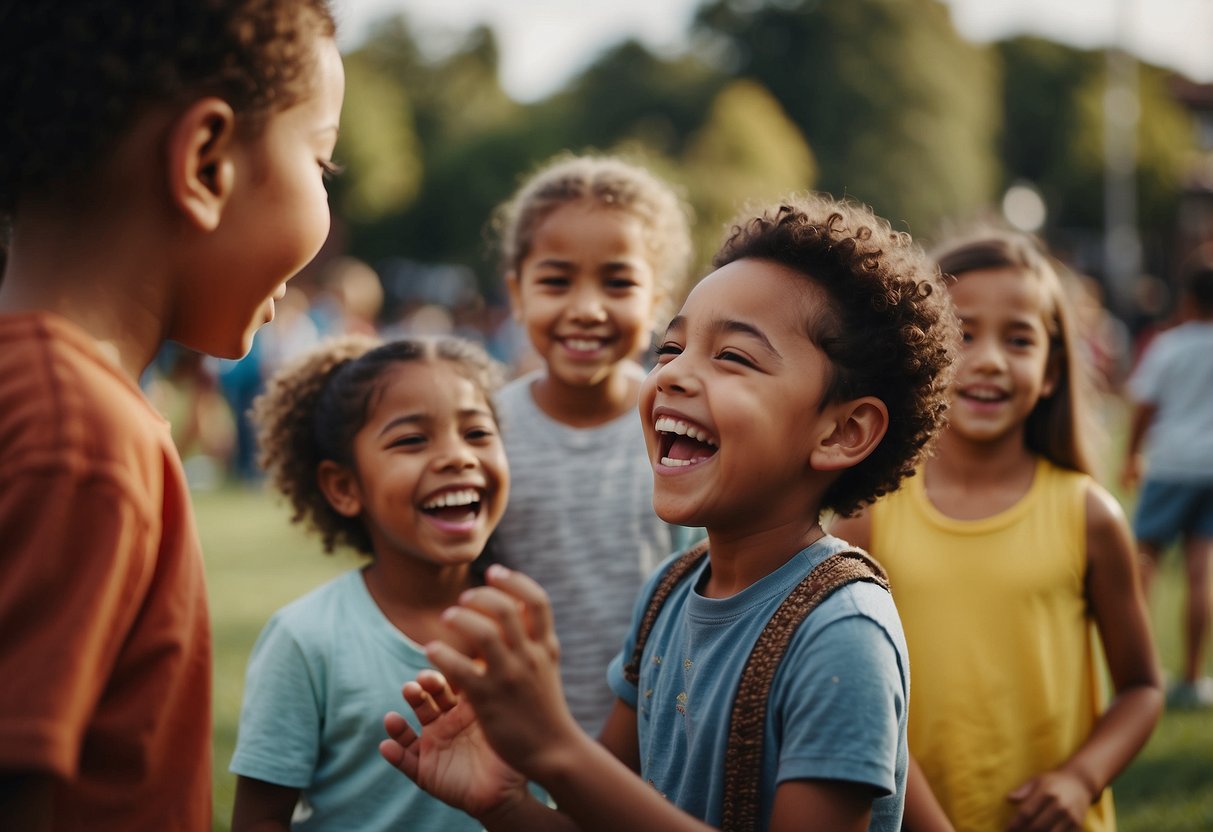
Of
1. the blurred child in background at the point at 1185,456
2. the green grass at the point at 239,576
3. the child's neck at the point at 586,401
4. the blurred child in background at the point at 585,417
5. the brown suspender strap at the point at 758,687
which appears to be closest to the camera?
the brown suspender strap at the point at 758,687

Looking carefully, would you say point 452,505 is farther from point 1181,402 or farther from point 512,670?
point 1181,402

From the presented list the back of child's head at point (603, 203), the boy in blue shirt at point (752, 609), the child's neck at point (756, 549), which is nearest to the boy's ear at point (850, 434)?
the boy in blue shirt at point (752, 609)

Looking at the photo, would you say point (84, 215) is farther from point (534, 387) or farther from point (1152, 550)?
point (1152, 550)

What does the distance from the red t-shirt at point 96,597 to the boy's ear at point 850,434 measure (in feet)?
3.49

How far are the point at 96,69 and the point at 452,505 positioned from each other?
61.3 inches

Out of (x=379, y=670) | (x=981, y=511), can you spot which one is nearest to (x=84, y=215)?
(x=379, y=670)

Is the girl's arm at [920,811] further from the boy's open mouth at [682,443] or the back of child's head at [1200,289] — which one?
the back of child's head at [1200,289]

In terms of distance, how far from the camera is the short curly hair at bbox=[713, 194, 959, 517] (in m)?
2.17

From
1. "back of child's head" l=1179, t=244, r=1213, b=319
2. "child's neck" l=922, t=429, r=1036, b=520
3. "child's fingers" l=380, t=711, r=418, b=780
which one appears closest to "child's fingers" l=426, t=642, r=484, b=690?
"child's fingers" l=380, t=711, r=418, b=780

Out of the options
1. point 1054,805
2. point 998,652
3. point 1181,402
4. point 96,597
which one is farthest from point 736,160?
point 96,597

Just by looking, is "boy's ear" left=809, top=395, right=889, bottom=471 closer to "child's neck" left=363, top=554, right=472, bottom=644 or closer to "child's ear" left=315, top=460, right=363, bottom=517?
"child's neck" left=363, top=554, right=472, bottom=644

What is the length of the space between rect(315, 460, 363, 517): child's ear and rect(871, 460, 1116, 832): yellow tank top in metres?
1.37

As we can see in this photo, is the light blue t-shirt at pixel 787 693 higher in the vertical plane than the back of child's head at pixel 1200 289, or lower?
lower

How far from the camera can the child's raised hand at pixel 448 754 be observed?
1.91 metres
